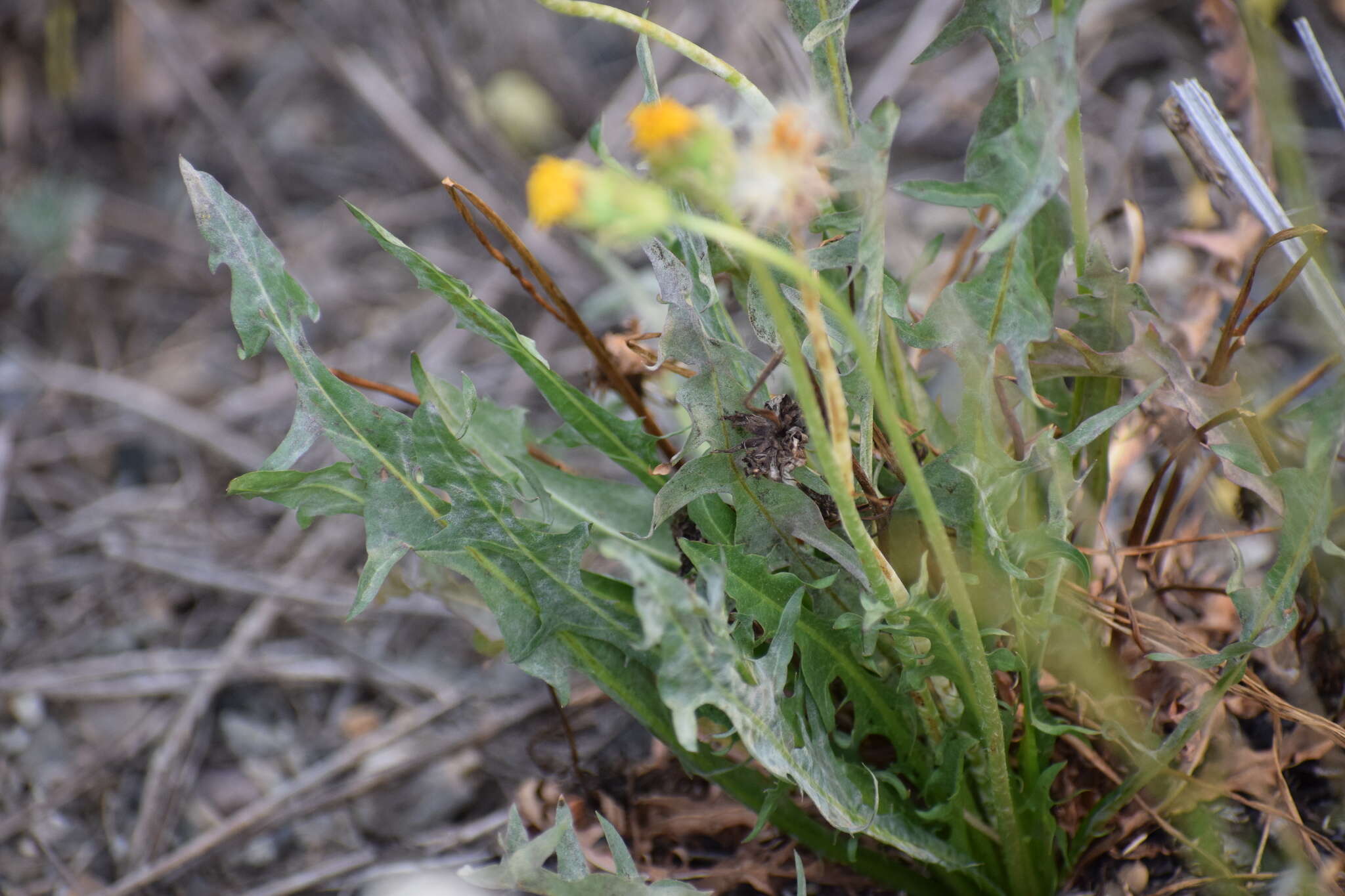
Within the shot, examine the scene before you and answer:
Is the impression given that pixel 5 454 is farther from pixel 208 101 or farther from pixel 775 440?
pixel 775 440

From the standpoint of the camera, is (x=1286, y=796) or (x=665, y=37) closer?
(x=665, y=37)

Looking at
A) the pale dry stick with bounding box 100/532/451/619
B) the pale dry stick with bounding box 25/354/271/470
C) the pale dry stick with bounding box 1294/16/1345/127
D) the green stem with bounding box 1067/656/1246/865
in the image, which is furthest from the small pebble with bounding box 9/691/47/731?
the pale dry stick with bounding box 1294/16/1345/127

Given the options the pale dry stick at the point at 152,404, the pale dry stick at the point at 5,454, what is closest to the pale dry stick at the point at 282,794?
the pale dry stick at the point at 152,404

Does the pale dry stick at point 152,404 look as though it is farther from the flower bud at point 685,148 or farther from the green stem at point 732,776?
the flower bud at point 685,148

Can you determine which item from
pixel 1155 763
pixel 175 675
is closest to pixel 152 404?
pixel 175 675

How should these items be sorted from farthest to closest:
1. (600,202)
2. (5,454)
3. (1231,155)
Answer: (5,454) → (1231,155) → (600,202)

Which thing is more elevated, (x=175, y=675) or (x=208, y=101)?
(x=208, y=101)

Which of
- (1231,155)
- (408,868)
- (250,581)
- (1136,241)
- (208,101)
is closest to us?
(1231,155)
